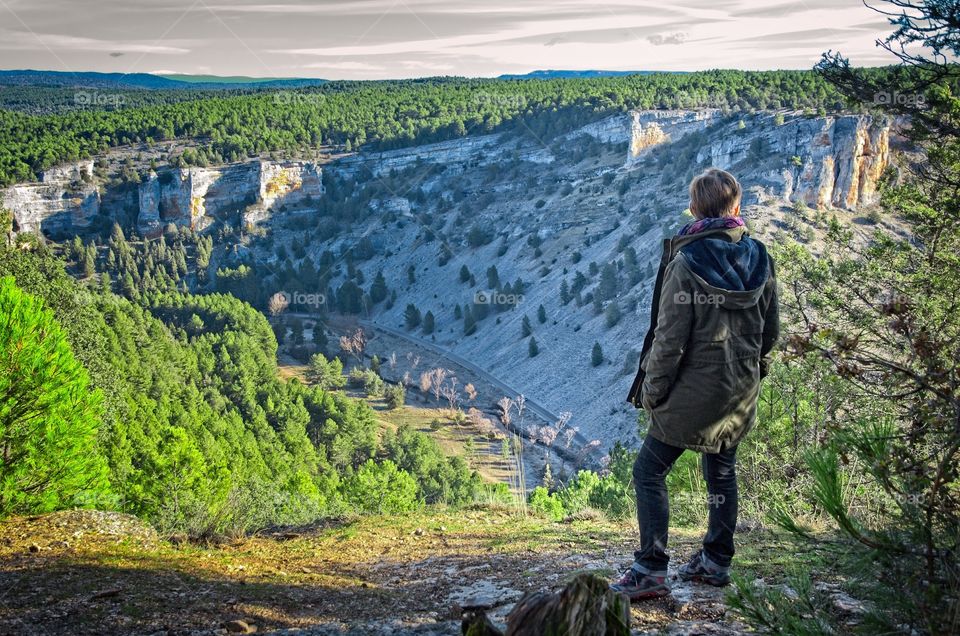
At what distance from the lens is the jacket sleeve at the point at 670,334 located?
3.22 meters

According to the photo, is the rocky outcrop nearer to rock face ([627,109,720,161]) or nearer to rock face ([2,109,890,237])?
rock face ([2,109,890,237])

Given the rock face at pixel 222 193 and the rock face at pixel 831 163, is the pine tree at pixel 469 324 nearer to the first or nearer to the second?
the rock face at pixel 831 163

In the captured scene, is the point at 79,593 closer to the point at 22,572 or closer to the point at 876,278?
the point at 22,572

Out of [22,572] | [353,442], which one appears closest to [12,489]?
[22,572]

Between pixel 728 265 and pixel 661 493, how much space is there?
1.13 metres

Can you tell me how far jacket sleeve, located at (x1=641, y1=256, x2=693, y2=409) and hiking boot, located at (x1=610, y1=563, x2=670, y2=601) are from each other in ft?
2.82

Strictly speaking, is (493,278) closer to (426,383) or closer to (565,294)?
(565,294)

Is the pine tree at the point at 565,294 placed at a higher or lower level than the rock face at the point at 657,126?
lower

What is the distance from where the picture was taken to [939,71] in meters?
4.29
